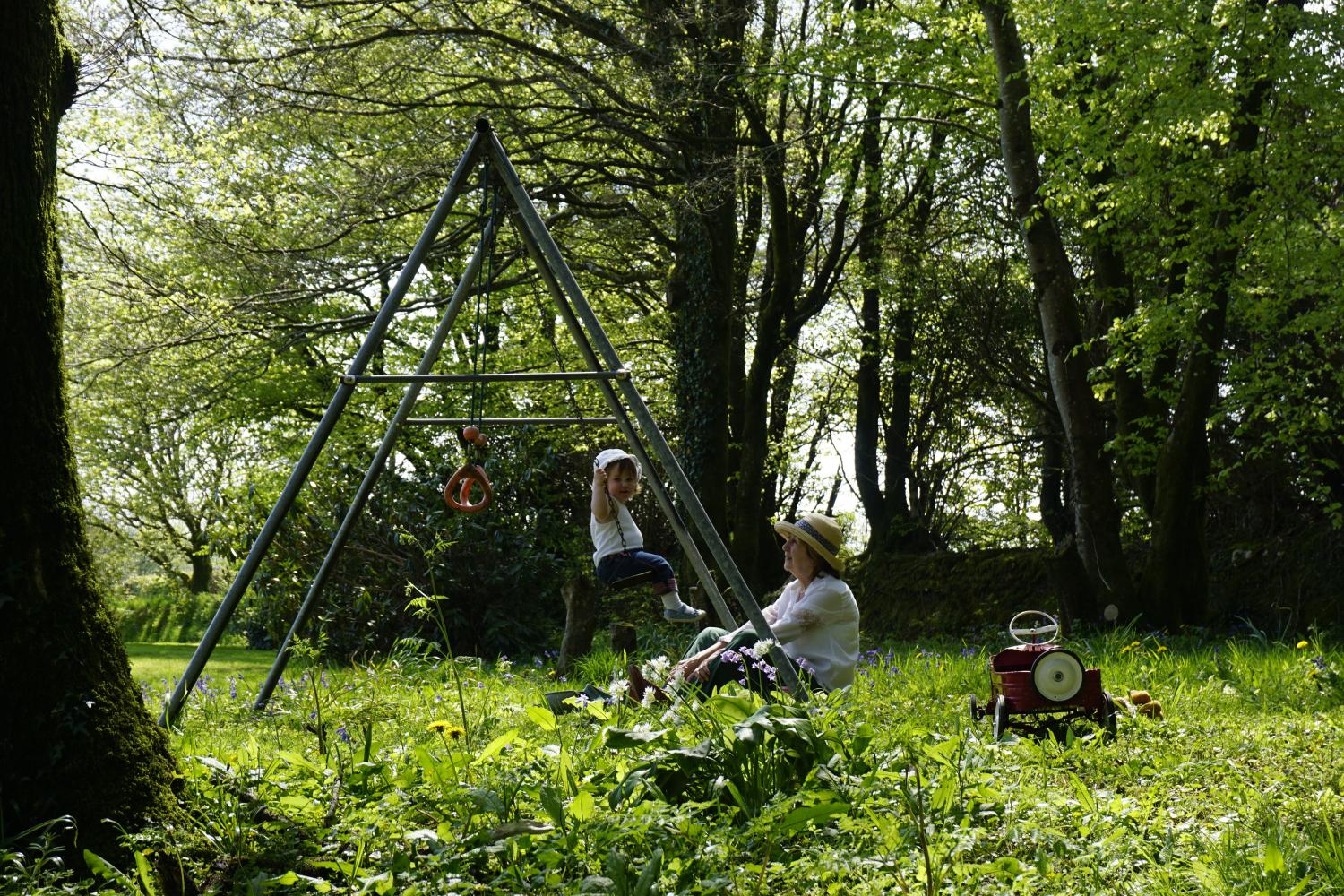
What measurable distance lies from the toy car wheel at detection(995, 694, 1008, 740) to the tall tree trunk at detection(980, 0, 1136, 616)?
5778 mm

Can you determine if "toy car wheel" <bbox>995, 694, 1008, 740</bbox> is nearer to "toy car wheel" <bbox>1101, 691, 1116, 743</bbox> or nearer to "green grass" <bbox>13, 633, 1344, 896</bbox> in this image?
"green grass" <bbox>13, 633, 1344, 896</bbox>

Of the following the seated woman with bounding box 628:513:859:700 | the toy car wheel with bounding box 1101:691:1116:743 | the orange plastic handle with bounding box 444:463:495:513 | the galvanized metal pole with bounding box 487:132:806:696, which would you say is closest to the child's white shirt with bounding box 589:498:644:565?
Result: the orange plastic handle with bounding box 444:463:495:513

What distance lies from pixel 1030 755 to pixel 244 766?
2.77 m

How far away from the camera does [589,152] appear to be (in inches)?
556

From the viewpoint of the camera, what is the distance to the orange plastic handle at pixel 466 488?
5762 mm

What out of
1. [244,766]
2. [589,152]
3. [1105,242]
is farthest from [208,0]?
[244,766]

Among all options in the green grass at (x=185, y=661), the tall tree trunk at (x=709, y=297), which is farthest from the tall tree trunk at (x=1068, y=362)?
the green grass at (x=185, y=661)

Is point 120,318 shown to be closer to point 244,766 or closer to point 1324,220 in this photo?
point 244,766

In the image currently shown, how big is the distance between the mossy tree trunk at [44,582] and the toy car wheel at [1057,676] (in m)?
3.31

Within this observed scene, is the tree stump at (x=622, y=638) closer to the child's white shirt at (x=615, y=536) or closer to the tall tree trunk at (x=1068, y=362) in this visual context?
the child's white shirt at (x=615, y=536)

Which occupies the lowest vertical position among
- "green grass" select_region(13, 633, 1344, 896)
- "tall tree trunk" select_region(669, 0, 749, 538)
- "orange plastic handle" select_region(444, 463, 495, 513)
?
"green grass" select_region(13, 633, 1344, 896)

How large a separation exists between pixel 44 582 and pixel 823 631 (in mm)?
3325

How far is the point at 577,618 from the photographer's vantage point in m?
8.88

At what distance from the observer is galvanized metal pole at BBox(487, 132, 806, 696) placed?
15.6 feet
